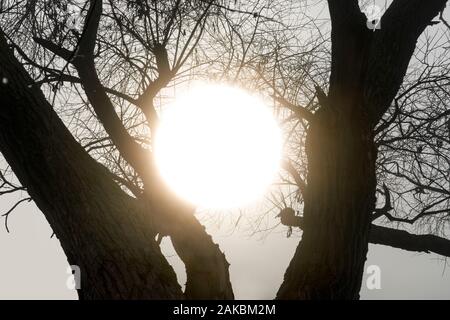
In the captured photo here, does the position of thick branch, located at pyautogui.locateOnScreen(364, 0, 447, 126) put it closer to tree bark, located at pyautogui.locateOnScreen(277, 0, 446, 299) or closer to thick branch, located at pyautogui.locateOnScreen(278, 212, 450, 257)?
tree bark, located at pyautogui.locateOnScreen(277, 0, 446, 299)

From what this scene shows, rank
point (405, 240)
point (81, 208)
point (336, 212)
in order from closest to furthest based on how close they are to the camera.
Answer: point (81, 208) < point (336, 212) < point (405, 240)

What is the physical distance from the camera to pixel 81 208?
2756 millimetres

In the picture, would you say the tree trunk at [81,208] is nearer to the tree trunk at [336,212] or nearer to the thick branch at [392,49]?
the tree trunk at [336,212]

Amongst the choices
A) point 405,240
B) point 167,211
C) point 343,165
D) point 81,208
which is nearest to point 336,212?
point 343,165

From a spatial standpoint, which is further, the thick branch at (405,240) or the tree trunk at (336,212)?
the thick branch at (405,240)

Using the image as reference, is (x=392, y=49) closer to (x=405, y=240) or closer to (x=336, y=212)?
(x=336, y=212)

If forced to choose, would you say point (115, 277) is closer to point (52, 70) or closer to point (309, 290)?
point (309, 290)

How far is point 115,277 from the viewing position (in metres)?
2.70

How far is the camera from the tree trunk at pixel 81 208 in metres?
2.72

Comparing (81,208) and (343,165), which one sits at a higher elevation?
(343,165)

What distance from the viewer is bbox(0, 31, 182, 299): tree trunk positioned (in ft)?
8.93

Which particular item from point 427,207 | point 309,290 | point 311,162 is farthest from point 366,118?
point 427,207

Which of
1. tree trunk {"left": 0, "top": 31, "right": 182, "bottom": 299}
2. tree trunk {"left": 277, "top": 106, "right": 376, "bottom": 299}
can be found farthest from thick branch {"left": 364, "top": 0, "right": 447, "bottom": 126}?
tree trunk {"left": 0, "top": 31, "right": 182, "bottom": 299}

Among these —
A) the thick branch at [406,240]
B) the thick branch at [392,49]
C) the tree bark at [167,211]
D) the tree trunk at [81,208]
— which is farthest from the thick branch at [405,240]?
the tree trunk at [81,208]
